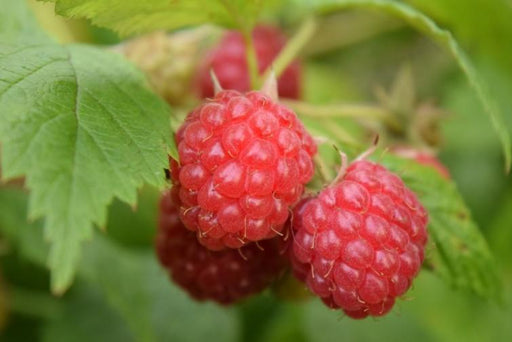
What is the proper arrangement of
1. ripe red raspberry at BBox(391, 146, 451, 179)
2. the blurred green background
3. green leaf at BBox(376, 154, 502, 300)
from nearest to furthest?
1. green leaf at BBox(376, 154, 502, 300)
2. ripe red raspberry at BBox(391, 146, 451, 179)
3. the blurred green background

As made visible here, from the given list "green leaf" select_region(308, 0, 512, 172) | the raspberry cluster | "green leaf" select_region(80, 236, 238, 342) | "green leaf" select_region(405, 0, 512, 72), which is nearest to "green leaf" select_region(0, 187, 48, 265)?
"green leaf" select_region(80, 236, 238, 342)

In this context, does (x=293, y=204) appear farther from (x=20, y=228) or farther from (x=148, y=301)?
(x=148, y=301)

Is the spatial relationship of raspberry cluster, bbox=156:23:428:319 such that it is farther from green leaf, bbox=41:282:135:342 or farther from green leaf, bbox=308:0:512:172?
green leaf, bbox=41:282:135:342

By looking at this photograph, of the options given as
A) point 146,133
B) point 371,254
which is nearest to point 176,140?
point 146,133

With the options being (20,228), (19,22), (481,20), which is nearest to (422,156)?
(481,20)

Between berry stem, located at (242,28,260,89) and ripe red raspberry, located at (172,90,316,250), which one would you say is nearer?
ripe red raspberry, located at (172,90,316,250)

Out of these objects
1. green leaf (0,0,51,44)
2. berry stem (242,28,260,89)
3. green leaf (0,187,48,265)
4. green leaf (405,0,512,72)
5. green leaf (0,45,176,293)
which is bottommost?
green leaf (0,187,48,265)
